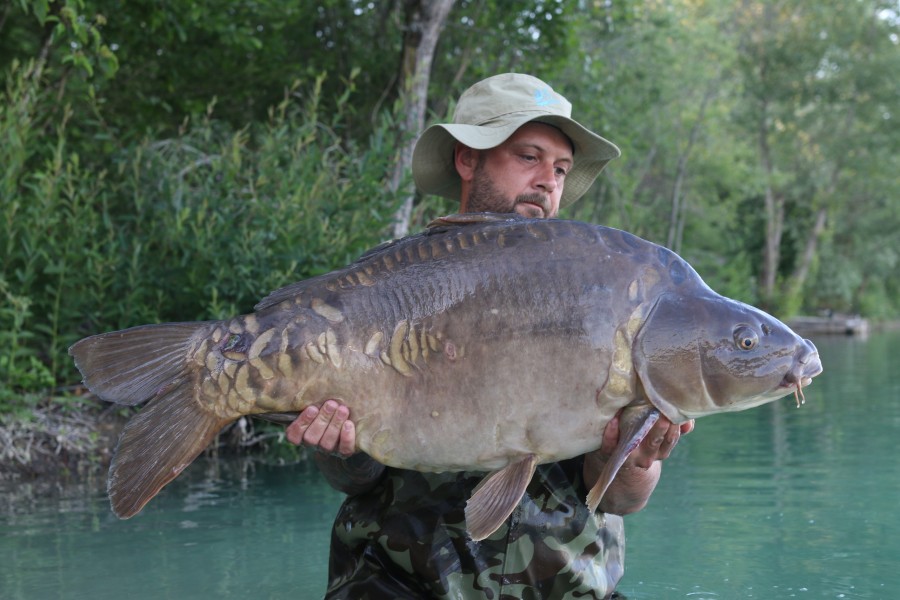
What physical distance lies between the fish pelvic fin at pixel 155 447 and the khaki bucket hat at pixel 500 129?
1.20 m

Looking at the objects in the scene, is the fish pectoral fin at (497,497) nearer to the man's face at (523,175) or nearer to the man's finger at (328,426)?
the man's finger at (328,426)

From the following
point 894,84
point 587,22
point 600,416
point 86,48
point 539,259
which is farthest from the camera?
point 894,84

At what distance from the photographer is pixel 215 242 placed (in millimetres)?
6457

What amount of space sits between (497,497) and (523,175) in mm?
1209

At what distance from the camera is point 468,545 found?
2.85 metres

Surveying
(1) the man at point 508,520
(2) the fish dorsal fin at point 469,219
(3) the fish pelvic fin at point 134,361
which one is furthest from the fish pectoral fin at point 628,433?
(3) the fish pelvic fin at point 134,361

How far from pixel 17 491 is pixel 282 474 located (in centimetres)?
168

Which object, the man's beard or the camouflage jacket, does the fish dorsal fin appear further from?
the camouflage jacket

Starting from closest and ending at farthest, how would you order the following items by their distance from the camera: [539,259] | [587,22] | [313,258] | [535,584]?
[539,259] → [535,584] → [313,258] → [587,22]

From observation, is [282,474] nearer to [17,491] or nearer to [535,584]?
[17,491]

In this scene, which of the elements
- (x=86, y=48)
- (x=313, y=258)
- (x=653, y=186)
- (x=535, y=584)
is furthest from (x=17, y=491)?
(x=653, y=186)

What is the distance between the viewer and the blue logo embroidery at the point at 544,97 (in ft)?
10.4

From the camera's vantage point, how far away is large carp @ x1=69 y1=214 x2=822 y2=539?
7.49 ft

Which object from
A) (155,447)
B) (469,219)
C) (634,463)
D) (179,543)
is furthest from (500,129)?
(179,543)
